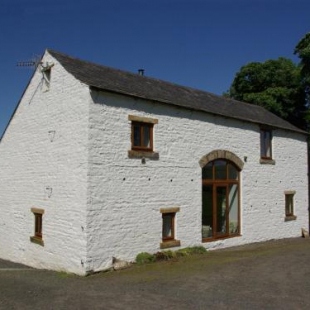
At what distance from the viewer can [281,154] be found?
18.7m

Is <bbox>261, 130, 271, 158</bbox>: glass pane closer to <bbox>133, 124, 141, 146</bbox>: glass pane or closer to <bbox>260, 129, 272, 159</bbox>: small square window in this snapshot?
<bbox>260, 129, 272, 159</bbox>: small square window

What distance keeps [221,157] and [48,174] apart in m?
6.43

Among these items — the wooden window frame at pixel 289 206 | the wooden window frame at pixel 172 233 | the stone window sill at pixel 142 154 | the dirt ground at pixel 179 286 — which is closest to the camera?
the dirt ground at pixel 179 286

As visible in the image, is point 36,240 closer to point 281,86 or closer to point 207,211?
point 207,211

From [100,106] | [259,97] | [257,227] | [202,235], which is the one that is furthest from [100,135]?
[259,97]

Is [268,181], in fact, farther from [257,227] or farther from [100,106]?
[100,106]

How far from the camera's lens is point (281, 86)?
94.9 ft

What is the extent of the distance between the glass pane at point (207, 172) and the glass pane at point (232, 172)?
3.51ft

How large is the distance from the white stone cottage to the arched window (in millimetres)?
40

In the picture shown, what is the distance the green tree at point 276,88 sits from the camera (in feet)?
91.9

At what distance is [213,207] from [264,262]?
3.68 meters

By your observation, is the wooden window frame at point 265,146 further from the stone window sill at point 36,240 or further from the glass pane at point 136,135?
the stone window sill at point 36,240

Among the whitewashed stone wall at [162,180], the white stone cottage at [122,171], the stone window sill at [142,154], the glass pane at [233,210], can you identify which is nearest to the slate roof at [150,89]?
the white stone cottage at [122,171]

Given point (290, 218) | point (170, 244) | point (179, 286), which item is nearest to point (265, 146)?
point (290, 218)
